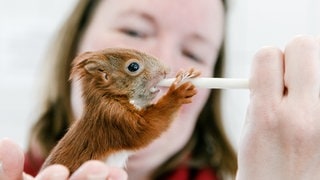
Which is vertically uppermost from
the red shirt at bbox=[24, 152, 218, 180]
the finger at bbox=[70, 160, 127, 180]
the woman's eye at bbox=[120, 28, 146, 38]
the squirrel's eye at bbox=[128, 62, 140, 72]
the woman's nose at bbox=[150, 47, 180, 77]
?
the woman's eye at bbox=[120, 28, 146, 38]

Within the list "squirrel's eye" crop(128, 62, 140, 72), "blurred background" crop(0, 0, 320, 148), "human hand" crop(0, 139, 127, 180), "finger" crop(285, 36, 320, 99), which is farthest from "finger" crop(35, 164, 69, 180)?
"blurred background" crop(0, 0, 320, 148)

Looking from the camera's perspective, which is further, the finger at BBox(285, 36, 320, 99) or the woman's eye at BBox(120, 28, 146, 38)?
the woman's eye at BBox(120, 28, 146, 38)

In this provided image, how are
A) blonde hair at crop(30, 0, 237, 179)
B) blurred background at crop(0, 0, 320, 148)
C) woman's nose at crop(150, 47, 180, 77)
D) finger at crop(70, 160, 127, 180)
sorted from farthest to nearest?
blurred background at crop(0, 0, 320, 148)
blonde hair at crop(30, 0, 237, 179)
woman's nose at crop(150, 47, 180, 77)
finger at crop(70, 160, 127, 180)

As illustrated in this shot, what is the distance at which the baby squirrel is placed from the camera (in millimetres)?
441

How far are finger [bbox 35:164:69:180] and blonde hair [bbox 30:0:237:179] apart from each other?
57 cm

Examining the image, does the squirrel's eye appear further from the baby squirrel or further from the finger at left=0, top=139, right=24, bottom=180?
the finger at left=0, top=139, right=24, bottom=180

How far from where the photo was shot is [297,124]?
0.46m

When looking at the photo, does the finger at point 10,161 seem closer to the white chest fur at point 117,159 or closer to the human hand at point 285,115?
the white chest fur at point 117,159

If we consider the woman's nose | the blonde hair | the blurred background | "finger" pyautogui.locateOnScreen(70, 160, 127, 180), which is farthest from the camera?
the blurred background

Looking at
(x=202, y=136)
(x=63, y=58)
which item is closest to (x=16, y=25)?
(x=63, y=58)

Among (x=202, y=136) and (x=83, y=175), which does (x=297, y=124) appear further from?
(x=202, y=136)

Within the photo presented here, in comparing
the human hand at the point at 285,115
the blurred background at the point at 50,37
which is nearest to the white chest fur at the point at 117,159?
the human hand at the point at 285,115

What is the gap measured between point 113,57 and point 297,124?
0.17 meters

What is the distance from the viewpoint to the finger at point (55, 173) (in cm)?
40
